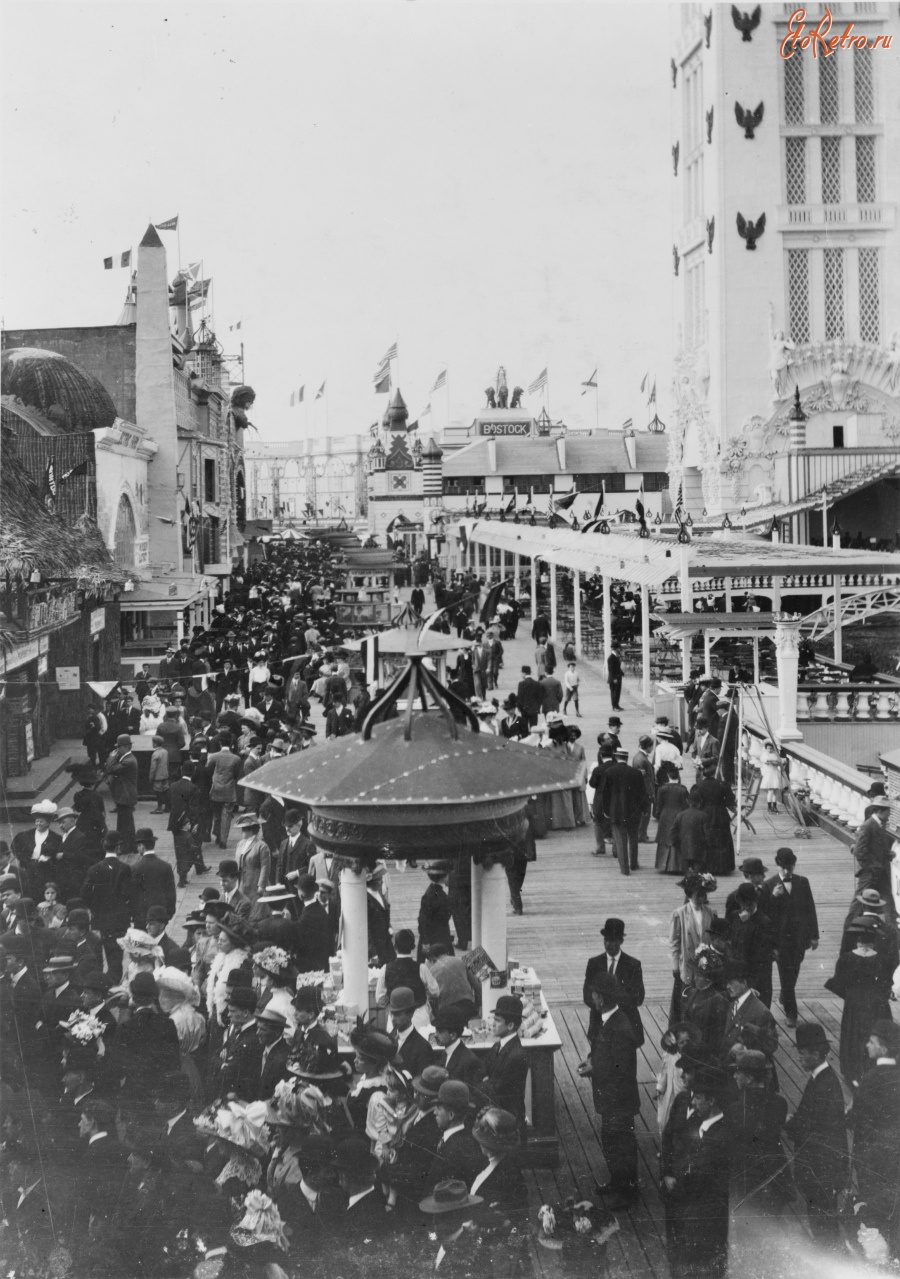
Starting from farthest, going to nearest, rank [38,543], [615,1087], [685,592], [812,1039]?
[685,592] < [38,543] < [615,1087] < [812,1039]

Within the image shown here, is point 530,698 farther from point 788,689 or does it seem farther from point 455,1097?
point 455,1097

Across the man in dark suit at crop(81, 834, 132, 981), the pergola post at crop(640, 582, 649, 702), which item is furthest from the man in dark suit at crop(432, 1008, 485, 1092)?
the pergola post at crop(640, 582, 649, 702)

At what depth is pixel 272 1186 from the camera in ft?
22.3

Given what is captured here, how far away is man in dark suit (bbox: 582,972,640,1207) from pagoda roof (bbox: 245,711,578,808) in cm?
139

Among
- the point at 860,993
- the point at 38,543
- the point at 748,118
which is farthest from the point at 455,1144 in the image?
the point at 748,118

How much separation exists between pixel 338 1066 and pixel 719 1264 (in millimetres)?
2198

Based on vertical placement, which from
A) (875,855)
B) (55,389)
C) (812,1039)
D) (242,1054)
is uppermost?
(55,389)

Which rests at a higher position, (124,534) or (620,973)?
(124,534)

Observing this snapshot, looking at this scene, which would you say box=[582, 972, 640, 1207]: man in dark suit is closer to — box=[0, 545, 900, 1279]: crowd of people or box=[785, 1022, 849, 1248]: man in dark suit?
box=[0, 545, 900, 1279]: crowd of people

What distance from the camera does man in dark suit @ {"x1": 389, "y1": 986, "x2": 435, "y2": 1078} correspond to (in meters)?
7.43

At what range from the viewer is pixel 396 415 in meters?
120

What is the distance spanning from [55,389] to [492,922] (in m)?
29.6

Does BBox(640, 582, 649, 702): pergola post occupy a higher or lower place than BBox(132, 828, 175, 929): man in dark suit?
higher

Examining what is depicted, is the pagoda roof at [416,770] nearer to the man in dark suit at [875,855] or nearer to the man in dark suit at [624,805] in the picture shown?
the man in dark suit at [875,855]
